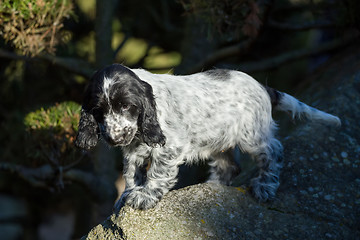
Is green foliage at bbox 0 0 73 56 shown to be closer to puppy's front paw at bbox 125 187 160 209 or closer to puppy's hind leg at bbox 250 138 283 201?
puppy's front paw at bbox 125 187 160 209

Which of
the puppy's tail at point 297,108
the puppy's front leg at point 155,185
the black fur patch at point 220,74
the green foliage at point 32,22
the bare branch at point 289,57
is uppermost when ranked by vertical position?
the green foliage at point 32,22

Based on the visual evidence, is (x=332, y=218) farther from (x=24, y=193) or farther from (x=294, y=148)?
(x=24, y=193)

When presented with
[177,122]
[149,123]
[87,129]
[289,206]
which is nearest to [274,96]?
[289,206]

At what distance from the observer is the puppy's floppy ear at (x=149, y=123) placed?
3.22 metres

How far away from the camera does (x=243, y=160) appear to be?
5.76 metres

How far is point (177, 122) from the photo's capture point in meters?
3.49

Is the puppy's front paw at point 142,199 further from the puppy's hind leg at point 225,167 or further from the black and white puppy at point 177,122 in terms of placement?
the puppy's hind leg at point 225,167

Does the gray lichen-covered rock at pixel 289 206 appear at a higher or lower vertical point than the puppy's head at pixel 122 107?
lower

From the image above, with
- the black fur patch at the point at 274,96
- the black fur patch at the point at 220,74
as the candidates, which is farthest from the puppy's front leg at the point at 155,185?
the black fur patch at the point at 274,96

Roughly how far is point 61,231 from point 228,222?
11197 millimetres

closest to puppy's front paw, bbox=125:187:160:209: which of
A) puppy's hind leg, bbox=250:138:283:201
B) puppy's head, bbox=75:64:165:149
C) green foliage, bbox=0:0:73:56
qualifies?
puppy's head, bbox=75:64:165:149

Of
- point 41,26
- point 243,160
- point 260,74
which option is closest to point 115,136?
point 41,26

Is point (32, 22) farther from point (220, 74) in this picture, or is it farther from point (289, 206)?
point (289, 206)

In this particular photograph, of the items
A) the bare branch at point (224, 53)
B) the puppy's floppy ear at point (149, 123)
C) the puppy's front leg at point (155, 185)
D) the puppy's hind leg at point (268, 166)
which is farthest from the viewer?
the bare branch at point (224, 53)
